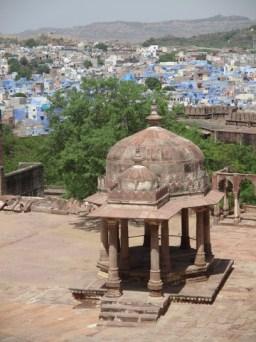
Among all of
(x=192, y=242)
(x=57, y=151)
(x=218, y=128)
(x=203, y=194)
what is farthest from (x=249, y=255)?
(x=218, y=128)

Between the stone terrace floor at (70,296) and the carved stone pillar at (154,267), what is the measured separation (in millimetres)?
451

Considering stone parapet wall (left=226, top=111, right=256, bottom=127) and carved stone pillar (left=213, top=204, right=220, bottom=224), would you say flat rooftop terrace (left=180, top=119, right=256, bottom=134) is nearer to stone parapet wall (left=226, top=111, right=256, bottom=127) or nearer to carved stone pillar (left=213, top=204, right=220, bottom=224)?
stone parapet wall (left=226, top=111, right=256, bottom=127)

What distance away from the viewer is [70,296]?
16.3 meters

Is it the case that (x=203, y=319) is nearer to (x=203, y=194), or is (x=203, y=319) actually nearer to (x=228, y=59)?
(x=203, y=194)

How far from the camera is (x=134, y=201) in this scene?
15117mm

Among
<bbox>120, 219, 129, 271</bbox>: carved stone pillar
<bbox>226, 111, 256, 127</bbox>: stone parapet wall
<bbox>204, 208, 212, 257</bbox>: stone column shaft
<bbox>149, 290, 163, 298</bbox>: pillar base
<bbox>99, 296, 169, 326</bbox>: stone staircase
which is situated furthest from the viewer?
<bbox>226, 111, 256, 127</bbox>: stone parapet wall

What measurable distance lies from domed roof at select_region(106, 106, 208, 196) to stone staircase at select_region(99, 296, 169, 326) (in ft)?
7.20

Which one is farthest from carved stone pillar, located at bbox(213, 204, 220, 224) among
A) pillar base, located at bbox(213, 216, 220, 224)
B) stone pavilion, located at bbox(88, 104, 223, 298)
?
stone pavilion, located at bbox(88, 104, 223, 298)

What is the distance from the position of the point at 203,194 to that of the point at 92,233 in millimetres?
6231

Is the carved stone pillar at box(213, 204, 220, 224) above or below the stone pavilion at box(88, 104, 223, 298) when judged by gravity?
below

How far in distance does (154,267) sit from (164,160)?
2.16 meters

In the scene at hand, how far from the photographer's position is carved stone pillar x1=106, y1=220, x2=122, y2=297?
49.5 ft

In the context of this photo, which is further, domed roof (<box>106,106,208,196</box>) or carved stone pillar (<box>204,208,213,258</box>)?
carved stone pillar (<box>204,208,213,258</box>)

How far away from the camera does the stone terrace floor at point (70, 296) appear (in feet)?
45.8
